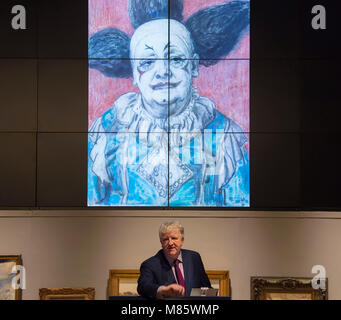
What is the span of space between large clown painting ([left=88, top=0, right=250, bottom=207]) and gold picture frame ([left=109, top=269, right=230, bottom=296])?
657 millimetres

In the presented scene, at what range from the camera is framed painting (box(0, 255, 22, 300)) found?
20.6 feet

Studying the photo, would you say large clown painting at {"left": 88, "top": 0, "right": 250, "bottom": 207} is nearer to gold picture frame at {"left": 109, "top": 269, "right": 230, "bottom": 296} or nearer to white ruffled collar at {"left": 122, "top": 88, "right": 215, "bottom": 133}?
white ruffled collar at {"left": 122, "top": 88, "right": 215, "bottom": 133}

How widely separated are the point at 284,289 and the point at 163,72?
2.28m

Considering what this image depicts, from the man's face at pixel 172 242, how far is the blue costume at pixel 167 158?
4.40 feet

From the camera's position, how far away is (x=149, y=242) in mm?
6395

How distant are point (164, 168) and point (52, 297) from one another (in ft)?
5.08

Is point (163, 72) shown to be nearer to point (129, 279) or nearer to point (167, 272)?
point (129, 279)

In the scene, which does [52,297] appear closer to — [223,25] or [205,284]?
[205,284]

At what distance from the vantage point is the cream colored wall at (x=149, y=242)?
20.8 feet

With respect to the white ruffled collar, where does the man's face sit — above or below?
below

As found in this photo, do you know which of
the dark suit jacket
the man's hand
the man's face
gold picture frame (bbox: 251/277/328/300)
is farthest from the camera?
gold picture frame (bbox: 251/277/328/300)

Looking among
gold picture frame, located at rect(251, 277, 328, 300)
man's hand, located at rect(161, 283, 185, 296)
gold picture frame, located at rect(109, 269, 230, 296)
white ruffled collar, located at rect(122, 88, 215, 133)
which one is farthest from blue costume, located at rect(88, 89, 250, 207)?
man's hand, located at rect(161, 283, 185, 296)

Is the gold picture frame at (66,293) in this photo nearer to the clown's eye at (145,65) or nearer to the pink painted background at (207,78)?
the pink painted background at (207,78)

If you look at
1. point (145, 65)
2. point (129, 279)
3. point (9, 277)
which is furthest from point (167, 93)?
point (9, 277)
